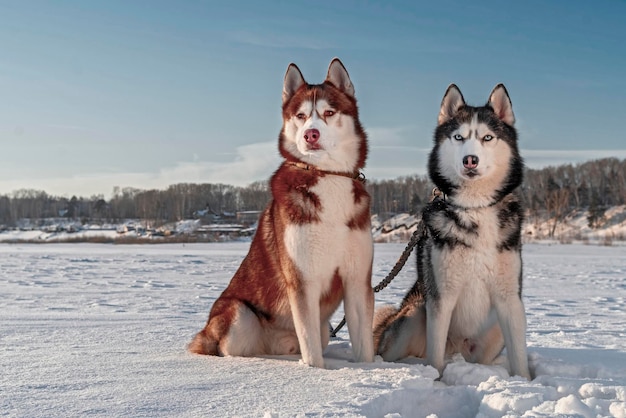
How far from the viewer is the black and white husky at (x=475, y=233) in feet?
12.7

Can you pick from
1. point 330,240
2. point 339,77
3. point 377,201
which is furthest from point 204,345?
point 377,201

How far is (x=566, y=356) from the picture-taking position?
4.79m

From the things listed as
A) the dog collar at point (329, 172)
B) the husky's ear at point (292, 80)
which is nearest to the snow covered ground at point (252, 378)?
the dog collar at point (329, 172)

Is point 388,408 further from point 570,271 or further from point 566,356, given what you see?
point 570,271

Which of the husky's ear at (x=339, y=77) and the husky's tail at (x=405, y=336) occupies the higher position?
the husky's ear at (x=339, y=77)

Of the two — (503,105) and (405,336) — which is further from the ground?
(503,105)

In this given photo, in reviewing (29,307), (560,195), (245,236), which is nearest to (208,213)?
(245,236)

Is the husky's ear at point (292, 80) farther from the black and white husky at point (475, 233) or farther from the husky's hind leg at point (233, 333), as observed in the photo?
the husky's hind leg at point (233, 333)

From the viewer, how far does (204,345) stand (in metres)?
4.36

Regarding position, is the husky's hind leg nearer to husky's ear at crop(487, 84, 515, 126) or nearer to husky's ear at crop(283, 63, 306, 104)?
husky's ear at crop(283, 63, 306, 104)

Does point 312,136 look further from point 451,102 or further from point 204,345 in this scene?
point 204,345

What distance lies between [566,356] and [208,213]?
95.3 metres

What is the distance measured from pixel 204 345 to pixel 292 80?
2.23 metres

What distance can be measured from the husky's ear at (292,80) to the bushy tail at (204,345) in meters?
1.99
